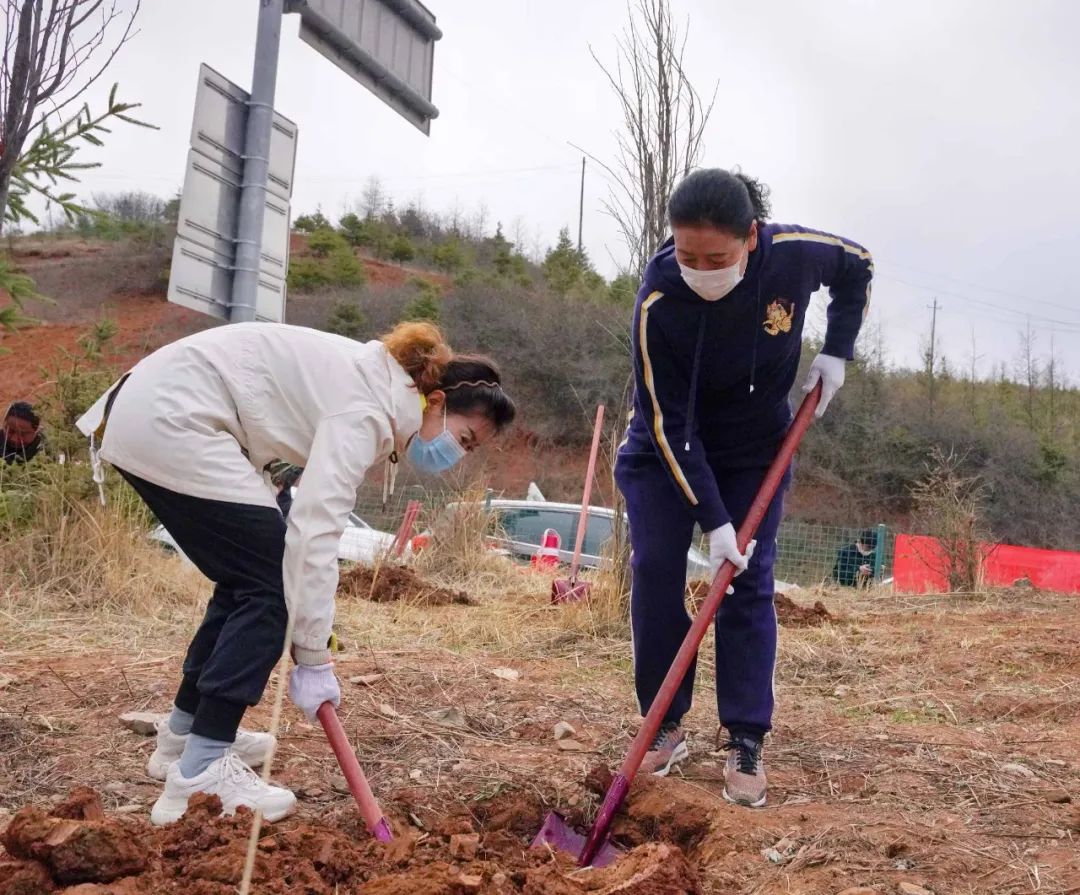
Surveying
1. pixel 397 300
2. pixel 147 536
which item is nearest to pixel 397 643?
pixel 147 536

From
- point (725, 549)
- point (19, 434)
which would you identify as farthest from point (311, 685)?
point (19, 434)

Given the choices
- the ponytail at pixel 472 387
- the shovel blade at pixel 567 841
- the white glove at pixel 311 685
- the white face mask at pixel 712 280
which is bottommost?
the shovel blade at pixel 567 841

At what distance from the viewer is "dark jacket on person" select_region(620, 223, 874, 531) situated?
2.90m

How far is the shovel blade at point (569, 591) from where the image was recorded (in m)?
6.03

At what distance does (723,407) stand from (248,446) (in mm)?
1343

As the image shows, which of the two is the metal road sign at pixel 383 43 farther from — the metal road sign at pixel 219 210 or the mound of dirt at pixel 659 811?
the mound of dirt at pixel 659 811

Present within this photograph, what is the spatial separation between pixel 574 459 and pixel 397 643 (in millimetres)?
21885

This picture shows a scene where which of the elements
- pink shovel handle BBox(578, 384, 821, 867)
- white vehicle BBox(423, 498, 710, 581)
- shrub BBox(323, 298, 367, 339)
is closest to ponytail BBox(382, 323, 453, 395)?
pink shovel handle BBox(578, 384, 821, 867)

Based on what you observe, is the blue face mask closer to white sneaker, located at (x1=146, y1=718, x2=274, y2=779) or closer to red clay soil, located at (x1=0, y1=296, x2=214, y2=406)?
white sneaker, located at (x1=146, y1=718, x2=274, y2=779)

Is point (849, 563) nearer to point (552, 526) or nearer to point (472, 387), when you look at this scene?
point (552, 526)

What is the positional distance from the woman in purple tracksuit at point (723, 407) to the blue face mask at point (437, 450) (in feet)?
1.97

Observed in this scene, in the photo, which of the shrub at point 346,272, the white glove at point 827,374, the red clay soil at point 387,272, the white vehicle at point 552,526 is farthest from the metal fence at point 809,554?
the red clay soil at point 387,272

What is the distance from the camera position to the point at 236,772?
2.59 meters

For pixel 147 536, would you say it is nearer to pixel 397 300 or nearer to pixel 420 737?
pixel 420 737
